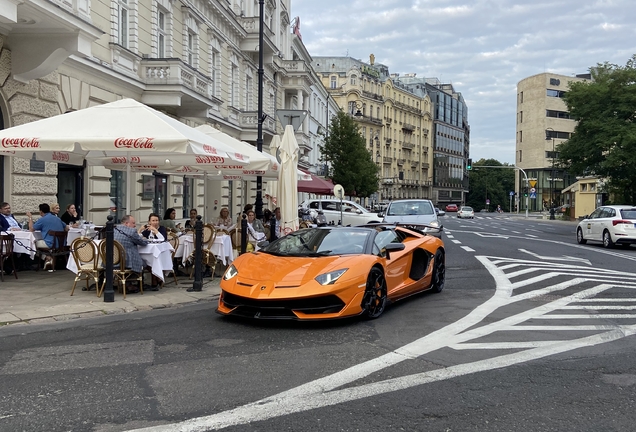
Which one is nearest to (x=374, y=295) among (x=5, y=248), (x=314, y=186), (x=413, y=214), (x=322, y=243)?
(x=322, y=243)

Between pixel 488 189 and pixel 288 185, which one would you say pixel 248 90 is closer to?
pixel 288 185

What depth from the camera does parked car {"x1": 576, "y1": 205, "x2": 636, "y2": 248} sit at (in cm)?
2056

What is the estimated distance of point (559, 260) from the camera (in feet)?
53.0

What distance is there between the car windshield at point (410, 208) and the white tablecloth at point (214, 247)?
35.3 ft

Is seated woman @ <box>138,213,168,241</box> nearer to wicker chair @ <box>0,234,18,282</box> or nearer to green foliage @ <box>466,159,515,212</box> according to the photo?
wicker chair @ <box>0,234,18,282</box>

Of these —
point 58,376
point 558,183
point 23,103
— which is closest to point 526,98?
point 558,183

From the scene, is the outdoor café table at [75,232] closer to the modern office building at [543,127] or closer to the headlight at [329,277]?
the headlight at [329,277]

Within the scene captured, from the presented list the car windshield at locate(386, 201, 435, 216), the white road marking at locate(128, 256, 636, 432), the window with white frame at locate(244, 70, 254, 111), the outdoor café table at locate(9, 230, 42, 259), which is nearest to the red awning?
the car windshield at locate(386, 201, 435, 216)

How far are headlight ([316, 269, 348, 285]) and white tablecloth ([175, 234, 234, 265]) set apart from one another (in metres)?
4.91

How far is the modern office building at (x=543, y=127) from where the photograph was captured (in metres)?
99.9

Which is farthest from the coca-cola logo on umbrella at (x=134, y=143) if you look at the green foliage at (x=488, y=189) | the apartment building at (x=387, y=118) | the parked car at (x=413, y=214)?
the green foliage at (x=488, y=189)

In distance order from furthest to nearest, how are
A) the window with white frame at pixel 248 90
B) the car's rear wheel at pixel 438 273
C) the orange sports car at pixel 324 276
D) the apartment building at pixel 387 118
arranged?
the apartment building at pixel 387 118 < the window with white frame at pixel 248 90 < the car's rear wheel at pixel 438 273 < the orange sports car at pixel 324 276

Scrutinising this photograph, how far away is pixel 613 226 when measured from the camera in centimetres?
2094

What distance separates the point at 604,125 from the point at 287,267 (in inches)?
1341
